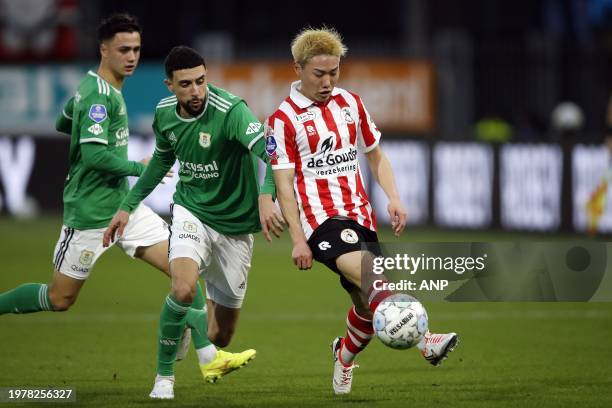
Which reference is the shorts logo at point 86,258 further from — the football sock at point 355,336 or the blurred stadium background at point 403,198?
the football sock at point 355,336

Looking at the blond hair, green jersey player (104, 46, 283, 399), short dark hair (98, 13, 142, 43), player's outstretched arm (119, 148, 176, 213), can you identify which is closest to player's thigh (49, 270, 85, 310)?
green jersey player (104, 46, 283, 399)

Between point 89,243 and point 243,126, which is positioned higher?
point 243,126

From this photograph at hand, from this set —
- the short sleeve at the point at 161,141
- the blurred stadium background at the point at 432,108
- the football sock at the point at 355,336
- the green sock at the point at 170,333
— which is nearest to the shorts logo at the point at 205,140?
the short sleeve at the point at 161,141

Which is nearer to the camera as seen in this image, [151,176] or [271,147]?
[271,147]

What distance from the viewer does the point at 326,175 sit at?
8.12 m

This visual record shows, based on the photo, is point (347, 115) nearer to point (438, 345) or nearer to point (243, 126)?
point (243, 126)

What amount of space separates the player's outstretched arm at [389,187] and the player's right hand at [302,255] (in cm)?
51

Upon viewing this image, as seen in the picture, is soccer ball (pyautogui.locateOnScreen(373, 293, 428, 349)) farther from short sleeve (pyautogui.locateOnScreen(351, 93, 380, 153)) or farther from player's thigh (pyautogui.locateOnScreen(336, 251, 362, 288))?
short sleeve (pyautogui.locateOnScreen(351, 93, 380, 153))

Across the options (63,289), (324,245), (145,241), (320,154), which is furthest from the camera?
(145,241)


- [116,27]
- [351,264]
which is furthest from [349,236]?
[116,27]

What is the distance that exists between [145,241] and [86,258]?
416 mm

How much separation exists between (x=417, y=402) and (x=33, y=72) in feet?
49.9

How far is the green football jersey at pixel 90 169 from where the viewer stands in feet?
29.7

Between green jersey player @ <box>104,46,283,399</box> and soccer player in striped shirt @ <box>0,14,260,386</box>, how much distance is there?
1.53 feet
